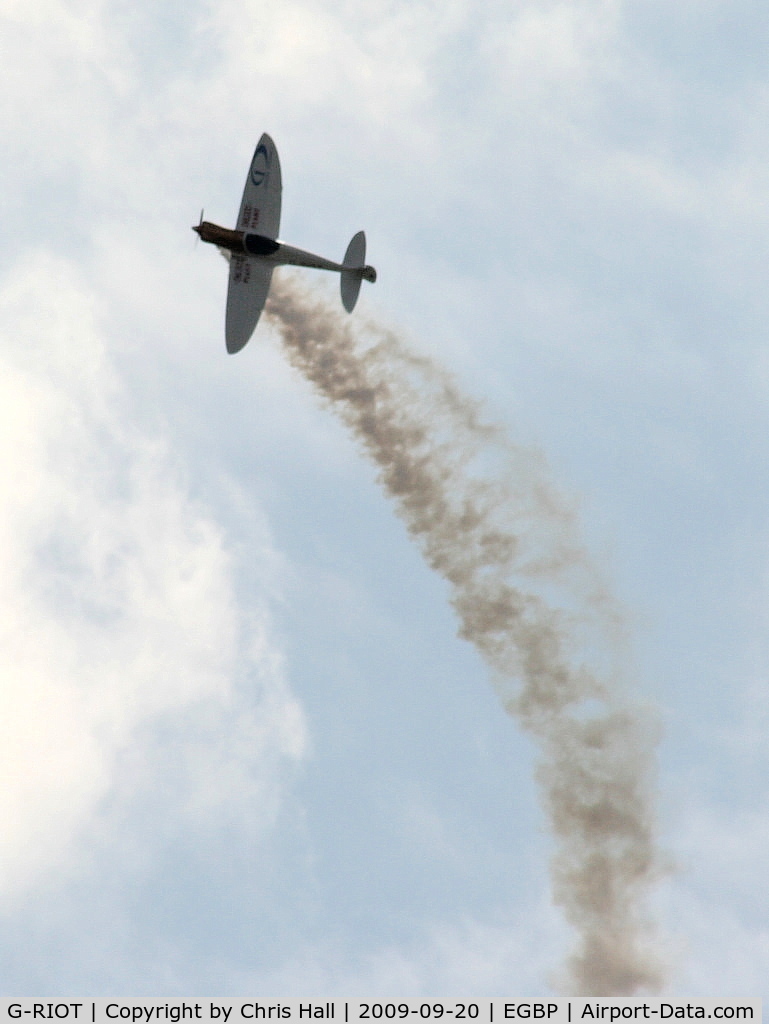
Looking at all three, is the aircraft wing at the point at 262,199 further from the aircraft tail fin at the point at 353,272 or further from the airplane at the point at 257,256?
the aircraft tail fin at the point at 353,272

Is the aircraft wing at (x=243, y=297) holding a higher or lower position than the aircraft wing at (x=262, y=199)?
lower

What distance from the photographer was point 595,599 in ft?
237

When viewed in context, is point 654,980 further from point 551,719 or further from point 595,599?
point 595,599

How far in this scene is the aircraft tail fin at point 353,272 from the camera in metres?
69.0

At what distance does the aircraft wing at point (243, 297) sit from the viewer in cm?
6956

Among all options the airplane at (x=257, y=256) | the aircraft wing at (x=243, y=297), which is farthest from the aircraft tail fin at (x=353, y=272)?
the aircraft wing at (x=243, y=297)

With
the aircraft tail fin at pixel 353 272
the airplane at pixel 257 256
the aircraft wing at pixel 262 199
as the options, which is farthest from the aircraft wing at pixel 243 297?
the aircraft tail fin at pixel 353 272

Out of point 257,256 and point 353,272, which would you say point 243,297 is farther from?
point 353,272

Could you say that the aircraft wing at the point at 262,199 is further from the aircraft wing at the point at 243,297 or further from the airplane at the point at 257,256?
the aircraft wing at the point at 243,297

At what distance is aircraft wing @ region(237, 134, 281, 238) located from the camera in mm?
69812

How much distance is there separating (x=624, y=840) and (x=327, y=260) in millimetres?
28009

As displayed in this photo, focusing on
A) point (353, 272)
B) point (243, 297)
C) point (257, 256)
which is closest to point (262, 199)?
point (257, 256)

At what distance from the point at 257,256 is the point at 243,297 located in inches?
70.5

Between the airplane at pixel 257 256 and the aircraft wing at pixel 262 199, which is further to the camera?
the aircraft wing at pixel 262 199
